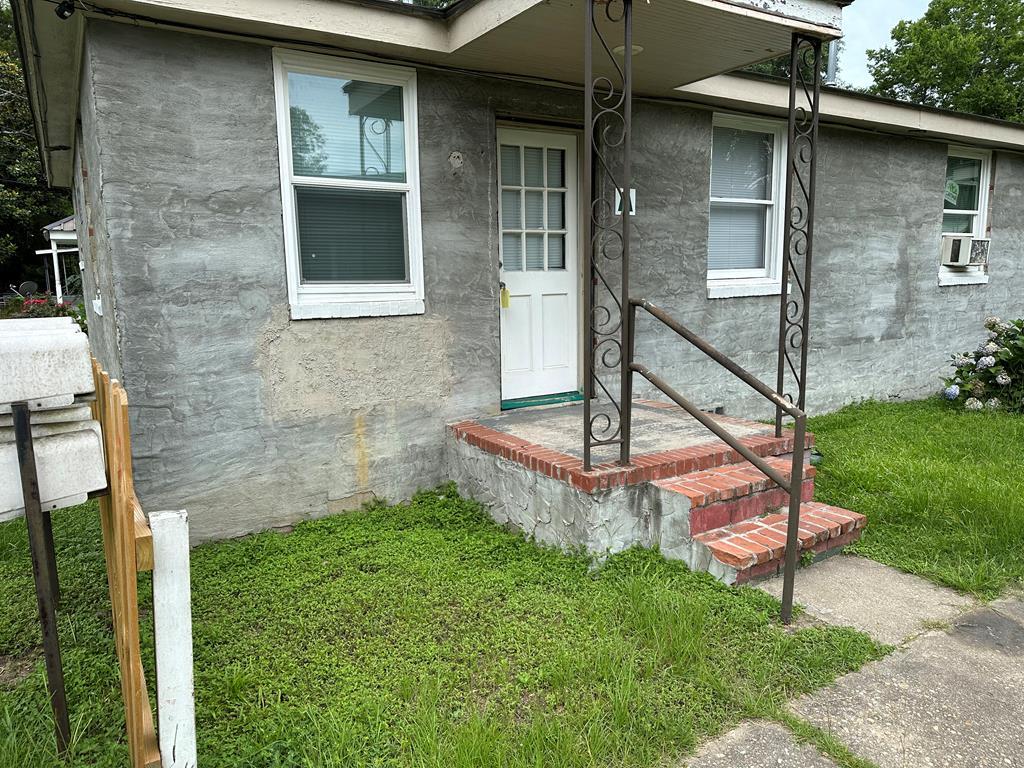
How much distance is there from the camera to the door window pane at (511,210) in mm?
4836

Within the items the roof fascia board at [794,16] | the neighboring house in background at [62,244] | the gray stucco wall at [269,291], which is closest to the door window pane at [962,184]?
the gray stucco wall at [269,291]

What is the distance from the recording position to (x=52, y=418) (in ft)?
6.02

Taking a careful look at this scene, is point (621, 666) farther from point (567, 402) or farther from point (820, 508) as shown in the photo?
point (567, 402)

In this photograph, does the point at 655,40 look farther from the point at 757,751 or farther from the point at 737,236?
the point at 757,751

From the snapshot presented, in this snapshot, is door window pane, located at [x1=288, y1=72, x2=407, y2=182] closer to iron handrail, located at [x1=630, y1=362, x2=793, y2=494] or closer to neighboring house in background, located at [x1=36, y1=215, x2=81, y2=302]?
iron handrail, located at [x1=630, y1=362, x2=793, y2=494]

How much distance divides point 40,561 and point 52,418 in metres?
0.40

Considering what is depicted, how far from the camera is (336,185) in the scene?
405cm

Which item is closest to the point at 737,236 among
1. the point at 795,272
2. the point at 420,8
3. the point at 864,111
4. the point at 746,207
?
the point at 746,207

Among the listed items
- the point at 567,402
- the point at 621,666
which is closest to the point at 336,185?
the point at 567,402

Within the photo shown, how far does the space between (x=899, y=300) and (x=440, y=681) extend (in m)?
6.93

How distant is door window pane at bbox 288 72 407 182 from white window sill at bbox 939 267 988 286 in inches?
261

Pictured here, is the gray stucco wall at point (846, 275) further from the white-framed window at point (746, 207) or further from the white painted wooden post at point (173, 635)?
the white painted wooden post at point (173, 635)

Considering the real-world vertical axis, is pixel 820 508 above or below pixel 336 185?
below

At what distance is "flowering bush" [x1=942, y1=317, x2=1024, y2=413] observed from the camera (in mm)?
6820
